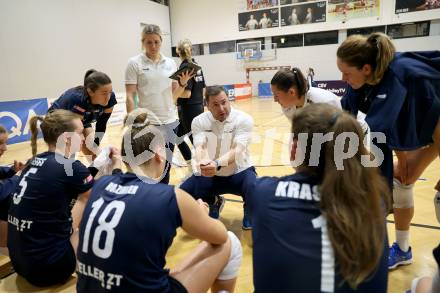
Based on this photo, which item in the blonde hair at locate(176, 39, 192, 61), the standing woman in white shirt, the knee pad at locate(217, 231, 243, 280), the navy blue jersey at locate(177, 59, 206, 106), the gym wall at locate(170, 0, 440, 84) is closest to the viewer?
the knee pad at locate(217, 231, 243, 280)

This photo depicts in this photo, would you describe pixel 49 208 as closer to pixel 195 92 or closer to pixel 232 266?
pixel 232 266

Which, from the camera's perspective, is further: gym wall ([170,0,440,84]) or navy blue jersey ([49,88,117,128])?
gym wall ([170,0,440,84])

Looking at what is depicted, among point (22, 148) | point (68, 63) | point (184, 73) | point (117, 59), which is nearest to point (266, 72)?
point (117, 59)

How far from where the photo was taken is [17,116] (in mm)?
7547

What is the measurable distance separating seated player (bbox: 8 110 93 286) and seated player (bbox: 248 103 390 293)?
4.08 feet

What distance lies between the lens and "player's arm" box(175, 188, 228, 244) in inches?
51.3

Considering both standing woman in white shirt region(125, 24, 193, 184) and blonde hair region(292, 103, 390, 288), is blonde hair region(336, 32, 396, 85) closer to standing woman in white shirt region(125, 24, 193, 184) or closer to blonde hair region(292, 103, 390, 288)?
blonde hair region(292, 103, 390, 288)

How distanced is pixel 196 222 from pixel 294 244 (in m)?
0.47

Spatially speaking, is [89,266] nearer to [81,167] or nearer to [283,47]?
[81,167]

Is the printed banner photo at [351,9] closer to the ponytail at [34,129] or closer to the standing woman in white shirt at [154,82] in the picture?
the standing woman in white shirt at [154,82]

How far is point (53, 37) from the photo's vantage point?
941cm

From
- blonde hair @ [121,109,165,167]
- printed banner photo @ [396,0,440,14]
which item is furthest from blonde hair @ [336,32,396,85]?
printed banner photo @ [396,0,440,14]

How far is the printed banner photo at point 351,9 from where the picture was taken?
42.2 ft

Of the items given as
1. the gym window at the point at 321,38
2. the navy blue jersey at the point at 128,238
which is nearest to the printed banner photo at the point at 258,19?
the gym window at the point at 321,38
